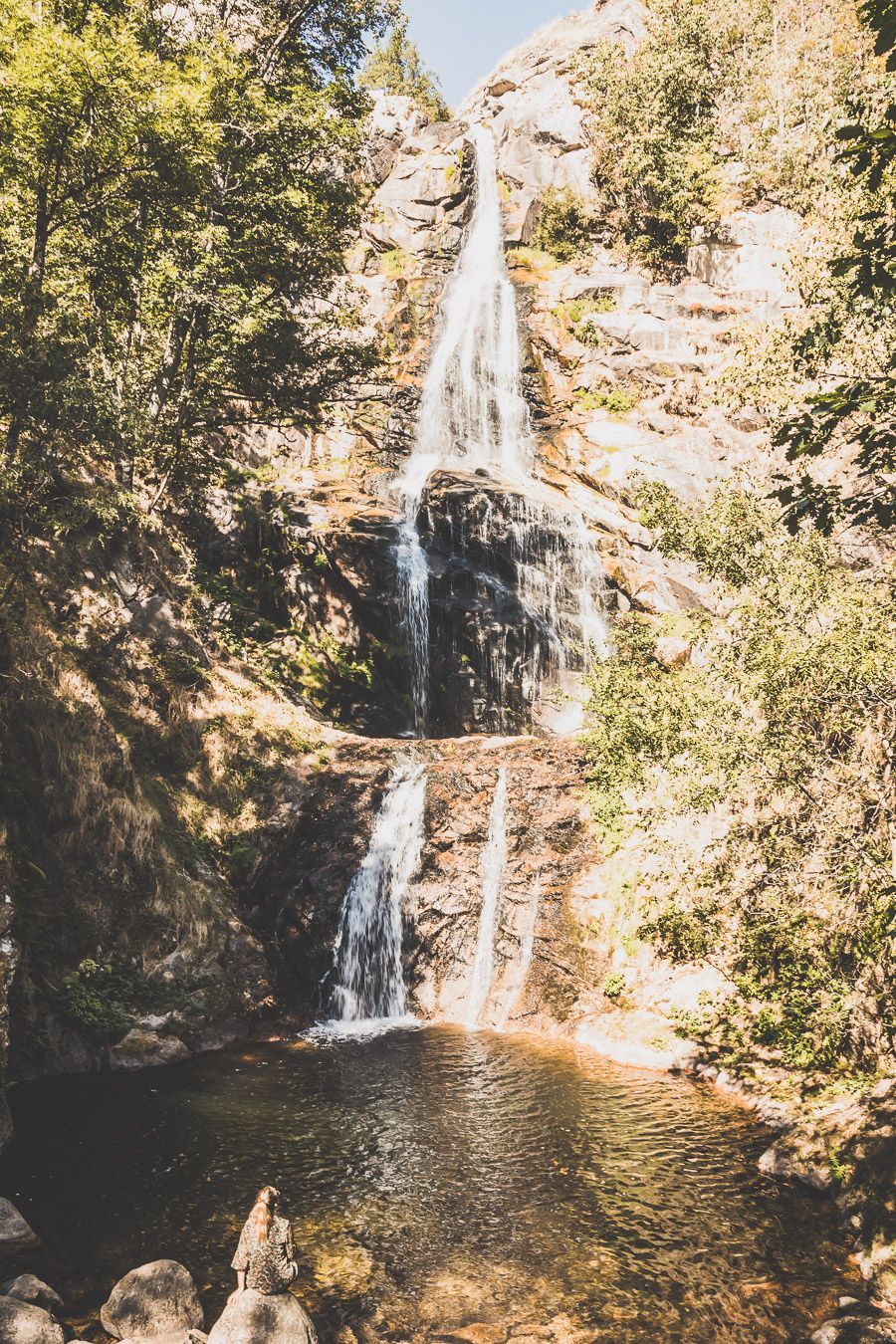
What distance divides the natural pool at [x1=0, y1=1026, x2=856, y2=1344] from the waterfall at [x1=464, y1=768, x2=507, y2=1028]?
2.61 meters

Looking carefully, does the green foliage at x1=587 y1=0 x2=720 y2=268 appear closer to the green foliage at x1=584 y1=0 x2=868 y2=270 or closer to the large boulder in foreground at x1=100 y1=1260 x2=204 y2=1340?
the green foliage at x1=584 y1=0 x2=868 y2=270

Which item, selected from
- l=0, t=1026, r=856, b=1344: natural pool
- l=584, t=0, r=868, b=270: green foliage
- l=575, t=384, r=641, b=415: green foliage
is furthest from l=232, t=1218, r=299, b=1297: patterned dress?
l=584, t=0, r=868, b=270: green foliage

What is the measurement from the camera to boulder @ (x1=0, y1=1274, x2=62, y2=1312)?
18.0 ft

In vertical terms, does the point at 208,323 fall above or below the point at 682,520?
above

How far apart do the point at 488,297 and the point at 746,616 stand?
91.6 feet

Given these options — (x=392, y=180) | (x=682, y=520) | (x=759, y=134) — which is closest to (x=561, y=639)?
(x=682, y=520)

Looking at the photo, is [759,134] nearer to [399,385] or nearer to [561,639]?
[399,385]

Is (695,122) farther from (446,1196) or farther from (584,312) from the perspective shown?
(446,1196)

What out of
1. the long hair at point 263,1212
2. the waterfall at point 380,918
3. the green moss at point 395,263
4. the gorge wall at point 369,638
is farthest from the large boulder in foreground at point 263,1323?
the green moss at point 395,263

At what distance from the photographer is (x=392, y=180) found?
39.7 meters

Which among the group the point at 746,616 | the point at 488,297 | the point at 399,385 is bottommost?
the point at 746,616

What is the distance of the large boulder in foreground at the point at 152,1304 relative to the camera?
534cm

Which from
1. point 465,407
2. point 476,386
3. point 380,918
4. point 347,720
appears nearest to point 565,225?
point 476,386

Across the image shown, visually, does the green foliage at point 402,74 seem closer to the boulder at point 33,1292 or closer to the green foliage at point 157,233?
the green foliage at point 157,233
